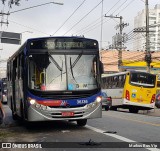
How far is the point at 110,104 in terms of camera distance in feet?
110

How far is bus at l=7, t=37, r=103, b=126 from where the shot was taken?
12.5 metres

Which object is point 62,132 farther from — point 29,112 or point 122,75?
point 122,75

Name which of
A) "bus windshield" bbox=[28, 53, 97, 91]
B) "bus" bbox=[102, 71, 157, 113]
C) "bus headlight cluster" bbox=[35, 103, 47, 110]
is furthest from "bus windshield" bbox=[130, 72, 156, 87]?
"bus headlight cluster" bbox=[35, 103, 47, 110]

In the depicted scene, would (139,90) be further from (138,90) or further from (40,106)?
(40,106)

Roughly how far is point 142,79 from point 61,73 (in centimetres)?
1698

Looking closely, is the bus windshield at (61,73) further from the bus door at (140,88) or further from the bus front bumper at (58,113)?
the bus door at (140,88)

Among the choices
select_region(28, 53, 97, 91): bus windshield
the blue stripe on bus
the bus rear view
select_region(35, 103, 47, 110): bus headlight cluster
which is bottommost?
the bus rear view

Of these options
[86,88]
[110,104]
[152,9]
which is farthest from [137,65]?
[86,88]

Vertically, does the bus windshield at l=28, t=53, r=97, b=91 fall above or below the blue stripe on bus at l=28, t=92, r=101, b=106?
above

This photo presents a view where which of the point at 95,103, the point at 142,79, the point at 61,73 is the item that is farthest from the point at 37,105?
the point at 142,79

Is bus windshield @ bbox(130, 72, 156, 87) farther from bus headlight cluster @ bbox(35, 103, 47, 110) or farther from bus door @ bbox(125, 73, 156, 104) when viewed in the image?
bus headlight cluster @ bbox(35, 103, 47, 110)

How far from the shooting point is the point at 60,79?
12.8 metres

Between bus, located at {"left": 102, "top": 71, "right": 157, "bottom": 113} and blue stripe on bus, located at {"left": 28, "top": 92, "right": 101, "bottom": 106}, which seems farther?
bus, located at {"left": 102, "top": 71, "right": 157, "bottom": 113}

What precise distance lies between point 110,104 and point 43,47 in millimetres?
21224
